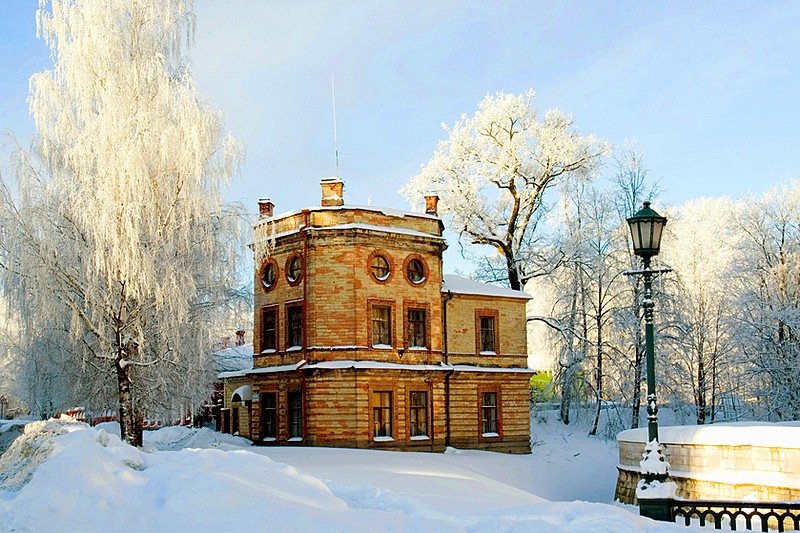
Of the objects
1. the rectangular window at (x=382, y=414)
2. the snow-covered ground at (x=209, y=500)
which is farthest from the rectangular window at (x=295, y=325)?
the snow-covered ground at (x=209, y=500)

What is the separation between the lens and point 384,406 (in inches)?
1103

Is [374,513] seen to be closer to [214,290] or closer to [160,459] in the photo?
[160,459]

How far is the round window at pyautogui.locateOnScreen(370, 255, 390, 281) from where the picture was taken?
28.4 m

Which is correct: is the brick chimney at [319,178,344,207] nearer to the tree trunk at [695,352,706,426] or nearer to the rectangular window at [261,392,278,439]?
the rectangular window at [261,392,278,439]

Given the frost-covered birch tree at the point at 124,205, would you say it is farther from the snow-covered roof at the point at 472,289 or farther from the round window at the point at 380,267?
the snow-covered roof at the point at 472,289

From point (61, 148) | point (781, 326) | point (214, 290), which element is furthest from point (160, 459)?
point (781, 326)

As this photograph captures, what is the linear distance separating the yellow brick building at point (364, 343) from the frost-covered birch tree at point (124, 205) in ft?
17.4

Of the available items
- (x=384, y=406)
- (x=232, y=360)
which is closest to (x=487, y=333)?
(x=384, y=406)

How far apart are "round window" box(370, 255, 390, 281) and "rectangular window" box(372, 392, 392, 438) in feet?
13.7

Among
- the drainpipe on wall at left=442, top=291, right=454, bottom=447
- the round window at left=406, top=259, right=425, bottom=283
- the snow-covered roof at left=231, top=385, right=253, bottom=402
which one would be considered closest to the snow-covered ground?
the drainpipe on wall at left=442, top=291, right=454, bottom=447

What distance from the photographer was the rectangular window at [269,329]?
2977 centimetres

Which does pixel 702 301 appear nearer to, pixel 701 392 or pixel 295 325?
pixel 701 392

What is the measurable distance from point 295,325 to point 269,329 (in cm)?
163

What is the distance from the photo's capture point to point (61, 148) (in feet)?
68.0
